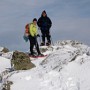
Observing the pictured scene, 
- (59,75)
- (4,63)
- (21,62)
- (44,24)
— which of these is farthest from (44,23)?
(59,75)

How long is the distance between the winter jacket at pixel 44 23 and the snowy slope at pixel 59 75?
856 cm

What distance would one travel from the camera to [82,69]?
15.7 metres

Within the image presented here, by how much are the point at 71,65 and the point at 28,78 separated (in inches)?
79.3

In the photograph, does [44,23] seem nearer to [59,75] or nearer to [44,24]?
[44,24]

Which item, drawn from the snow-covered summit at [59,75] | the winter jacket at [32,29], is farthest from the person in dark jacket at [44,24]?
the snow-covered summit at [59,75]

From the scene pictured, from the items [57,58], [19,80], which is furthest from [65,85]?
[57,58]

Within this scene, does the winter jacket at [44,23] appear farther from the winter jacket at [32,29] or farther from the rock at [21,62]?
the rock at [21,62]

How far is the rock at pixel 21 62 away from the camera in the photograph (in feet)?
60.6

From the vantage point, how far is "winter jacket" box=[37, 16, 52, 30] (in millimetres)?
26695

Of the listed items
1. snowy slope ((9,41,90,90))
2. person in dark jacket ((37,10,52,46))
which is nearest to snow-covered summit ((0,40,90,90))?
snowy slope ((9,41,90,90))

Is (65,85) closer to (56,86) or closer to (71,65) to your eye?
(56,86)

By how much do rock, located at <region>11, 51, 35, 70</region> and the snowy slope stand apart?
0.66 m

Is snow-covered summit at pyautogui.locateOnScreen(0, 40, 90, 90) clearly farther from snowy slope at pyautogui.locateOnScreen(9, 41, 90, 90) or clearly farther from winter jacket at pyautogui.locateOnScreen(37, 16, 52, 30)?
winter jacket at pyautogui.locateOnScreen(37, 16, 52, 30)

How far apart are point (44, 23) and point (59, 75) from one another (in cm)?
1155
